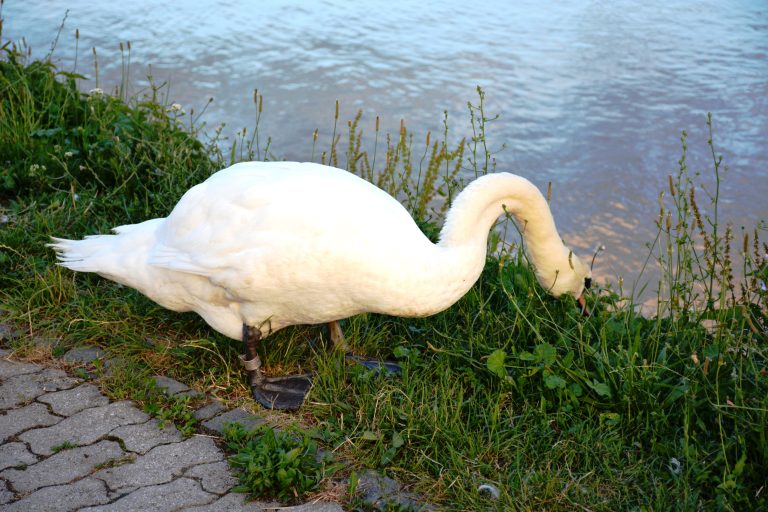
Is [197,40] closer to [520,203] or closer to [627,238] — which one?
[627,238]

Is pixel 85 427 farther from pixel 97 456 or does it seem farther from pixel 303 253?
pixel 303 253

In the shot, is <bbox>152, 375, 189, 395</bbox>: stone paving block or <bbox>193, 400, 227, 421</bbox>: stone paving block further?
<bbox>152, 375, 189, 395</bbox>: stone paving block

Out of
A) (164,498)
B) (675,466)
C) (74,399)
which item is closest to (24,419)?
(74,399)

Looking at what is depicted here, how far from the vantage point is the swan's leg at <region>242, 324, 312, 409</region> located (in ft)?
13.4

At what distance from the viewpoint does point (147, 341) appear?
14.8 feet

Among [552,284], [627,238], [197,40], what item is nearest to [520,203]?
[552,284]

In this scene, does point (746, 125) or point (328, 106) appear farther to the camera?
point (328, 106)

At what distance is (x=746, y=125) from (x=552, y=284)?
16.4 feet

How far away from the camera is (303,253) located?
3.71 metres

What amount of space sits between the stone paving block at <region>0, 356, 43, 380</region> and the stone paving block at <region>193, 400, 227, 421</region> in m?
0.87

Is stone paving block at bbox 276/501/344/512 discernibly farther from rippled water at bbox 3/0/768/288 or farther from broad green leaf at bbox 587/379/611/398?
rippled water at bbox 3/0/768/288

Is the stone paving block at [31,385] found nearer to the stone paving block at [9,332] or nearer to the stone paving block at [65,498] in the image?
the stone paving block at [9,332]

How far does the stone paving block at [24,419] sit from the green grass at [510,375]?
0.31 m

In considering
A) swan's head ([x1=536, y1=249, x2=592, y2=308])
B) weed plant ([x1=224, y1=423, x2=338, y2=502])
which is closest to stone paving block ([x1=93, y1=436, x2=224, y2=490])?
weed plant ([x1=224, y1=423, x2=338, y2=502])
